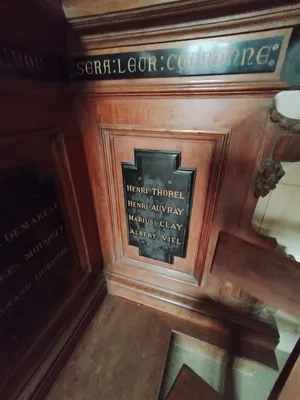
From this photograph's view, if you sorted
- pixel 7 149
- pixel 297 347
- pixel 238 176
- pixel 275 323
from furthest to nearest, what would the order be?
pixel 275 323 → pixel 238 176 → pixel 7 149 → pixel 297 347

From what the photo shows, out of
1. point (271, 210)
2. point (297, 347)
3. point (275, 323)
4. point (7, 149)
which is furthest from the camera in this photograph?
point (275, 323)

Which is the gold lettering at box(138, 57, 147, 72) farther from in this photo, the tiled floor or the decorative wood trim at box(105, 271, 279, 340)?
the tiled floor

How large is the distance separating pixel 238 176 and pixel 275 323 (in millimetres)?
686

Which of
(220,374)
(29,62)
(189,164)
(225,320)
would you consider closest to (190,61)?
(189,164)

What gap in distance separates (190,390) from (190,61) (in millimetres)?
819

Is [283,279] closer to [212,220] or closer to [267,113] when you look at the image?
[212,220]

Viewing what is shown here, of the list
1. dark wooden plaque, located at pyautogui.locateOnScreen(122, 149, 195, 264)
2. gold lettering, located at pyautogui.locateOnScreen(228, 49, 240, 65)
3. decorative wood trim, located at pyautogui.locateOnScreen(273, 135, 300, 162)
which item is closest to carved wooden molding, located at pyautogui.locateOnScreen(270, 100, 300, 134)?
decorative wood trim, located at pyautogui.locateOnScreen(273, 135, 300, 162)

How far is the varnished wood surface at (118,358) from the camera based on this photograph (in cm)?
68

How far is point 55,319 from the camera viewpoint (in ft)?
2.36

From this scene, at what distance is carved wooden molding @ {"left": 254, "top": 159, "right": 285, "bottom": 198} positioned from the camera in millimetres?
542

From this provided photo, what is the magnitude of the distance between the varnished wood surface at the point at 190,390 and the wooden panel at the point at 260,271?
0.89 ft

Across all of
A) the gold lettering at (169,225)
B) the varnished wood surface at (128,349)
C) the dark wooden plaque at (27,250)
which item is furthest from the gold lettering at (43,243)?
the varnished wood surface at (128,349)

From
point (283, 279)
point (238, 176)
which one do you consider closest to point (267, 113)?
point (238, 176)

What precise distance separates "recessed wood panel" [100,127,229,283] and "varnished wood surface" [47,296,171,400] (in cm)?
28
